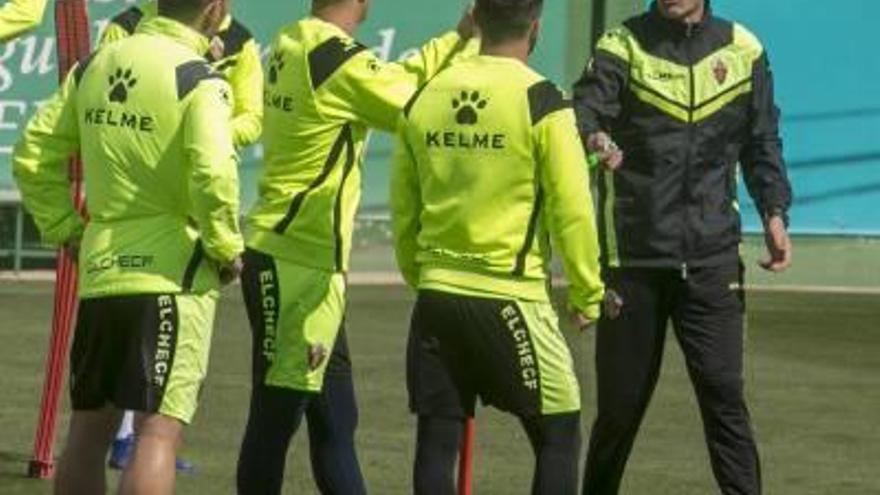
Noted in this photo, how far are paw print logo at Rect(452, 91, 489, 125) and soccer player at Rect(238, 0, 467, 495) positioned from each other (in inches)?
26.6

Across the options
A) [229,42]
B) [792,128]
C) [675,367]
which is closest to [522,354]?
[229,42]

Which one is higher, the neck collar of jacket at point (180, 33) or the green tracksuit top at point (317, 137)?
the neck collar of jacket at point (180, 33)

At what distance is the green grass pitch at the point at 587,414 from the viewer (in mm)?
11461

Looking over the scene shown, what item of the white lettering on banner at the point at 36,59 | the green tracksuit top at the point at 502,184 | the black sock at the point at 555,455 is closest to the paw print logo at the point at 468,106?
the green tracksuit top at the point at 502,184

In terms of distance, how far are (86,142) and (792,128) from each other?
17.4 metres

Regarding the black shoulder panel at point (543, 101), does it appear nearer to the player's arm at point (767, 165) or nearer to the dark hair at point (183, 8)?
the dark hair at point (183, 8)

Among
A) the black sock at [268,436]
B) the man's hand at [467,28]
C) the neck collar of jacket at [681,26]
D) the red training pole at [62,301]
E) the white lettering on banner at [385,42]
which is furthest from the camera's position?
the white lettering on banner at [385,42]

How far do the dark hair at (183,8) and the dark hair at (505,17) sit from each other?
32.8 inches

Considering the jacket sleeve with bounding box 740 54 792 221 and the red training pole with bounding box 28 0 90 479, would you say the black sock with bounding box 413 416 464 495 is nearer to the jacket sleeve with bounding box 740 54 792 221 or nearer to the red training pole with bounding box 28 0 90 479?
the jacket sleeve with bounding box 740 54 792 221

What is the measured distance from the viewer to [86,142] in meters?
8.10

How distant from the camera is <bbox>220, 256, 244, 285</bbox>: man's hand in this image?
26.0ft

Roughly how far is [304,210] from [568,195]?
1145 millimetres

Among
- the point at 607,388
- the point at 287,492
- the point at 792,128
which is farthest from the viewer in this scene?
the point at 792,128

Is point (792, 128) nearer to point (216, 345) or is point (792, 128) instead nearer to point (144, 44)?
point (216, 345)
